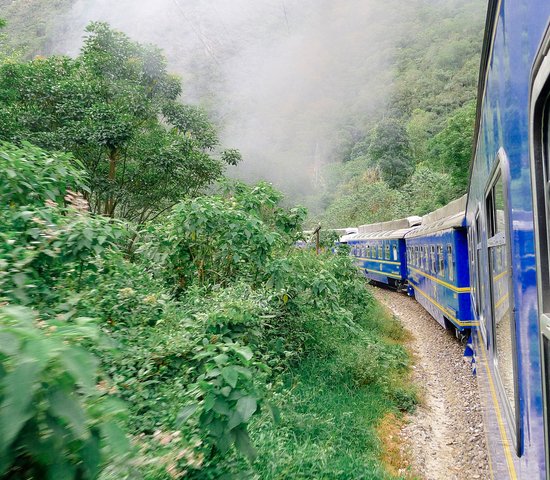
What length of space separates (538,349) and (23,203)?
355 centimetres

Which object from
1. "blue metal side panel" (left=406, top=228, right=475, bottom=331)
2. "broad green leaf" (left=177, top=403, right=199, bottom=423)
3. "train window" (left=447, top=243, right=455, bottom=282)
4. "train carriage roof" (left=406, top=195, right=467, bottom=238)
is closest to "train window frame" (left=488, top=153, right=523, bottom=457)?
"broad green leaf" (left=177, top=403, right=199, bottom=423)

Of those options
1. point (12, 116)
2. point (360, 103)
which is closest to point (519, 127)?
point (12, 116)

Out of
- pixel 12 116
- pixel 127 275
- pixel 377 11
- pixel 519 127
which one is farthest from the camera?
pixel 377 11

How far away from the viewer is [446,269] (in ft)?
25.7

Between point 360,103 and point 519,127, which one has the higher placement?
Answer: point 360,103

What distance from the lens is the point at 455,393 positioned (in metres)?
6.29

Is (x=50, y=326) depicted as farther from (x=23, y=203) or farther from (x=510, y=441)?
(x=23, y=203)

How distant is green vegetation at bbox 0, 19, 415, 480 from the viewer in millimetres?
934

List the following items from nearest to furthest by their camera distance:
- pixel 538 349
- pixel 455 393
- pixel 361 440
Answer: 1. pixel 538 349
2. pixel 361 440
3. pixel 455 393

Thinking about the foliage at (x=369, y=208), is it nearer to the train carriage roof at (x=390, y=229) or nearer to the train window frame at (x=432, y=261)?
the train carriage roof at (x=390, y=229)

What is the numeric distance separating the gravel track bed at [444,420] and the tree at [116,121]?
→ 6272mm

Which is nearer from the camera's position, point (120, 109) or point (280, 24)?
point (120, 109)

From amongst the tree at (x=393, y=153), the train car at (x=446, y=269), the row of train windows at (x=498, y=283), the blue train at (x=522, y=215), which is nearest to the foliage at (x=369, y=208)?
the tree at (x=393, y=153)

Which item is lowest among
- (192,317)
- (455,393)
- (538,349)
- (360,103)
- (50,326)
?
(455,393)
